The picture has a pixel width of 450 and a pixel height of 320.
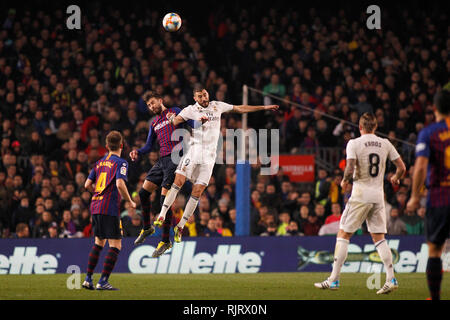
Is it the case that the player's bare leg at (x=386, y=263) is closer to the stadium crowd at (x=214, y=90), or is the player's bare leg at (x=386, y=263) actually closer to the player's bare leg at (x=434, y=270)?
the player's bare leg at (x=434, y=270)

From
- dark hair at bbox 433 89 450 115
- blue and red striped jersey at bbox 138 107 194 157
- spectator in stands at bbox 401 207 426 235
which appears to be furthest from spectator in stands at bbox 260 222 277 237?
dark hair at bbox 433 89 450 115

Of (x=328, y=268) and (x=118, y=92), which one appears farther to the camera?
(x=118, y=92)

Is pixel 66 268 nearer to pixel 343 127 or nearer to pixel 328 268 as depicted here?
pixel 328 268

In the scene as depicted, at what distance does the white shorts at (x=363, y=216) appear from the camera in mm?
12273

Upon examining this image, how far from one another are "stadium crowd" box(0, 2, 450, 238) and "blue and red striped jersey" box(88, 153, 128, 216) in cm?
595

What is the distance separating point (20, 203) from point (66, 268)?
2511 mm

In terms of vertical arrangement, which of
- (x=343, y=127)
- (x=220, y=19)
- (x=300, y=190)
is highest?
(x=220, y=19)

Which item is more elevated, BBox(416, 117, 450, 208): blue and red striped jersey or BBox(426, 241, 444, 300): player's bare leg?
BBox(416, 117, 450, 208): blue and red striped jersey

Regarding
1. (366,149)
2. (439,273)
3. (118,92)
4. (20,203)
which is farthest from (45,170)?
(439,273)

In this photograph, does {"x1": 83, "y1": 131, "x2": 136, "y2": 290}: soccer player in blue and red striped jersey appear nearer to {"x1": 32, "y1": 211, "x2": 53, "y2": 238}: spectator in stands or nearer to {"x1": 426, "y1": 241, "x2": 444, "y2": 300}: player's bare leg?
{"x1": 426, "y1": 241, "x2": 444, "y2": 300}: player's bare leg

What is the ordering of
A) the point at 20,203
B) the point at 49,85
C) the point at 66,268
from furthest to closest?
the point at 49,85 → the point at 20,203 → the point at 66,268

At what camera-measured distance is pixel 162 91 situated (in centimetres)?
2272

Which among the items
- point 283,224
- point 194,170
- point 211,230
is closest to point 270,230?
point 283,224

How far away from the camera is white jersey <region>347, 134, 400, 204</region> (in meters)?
12.1
